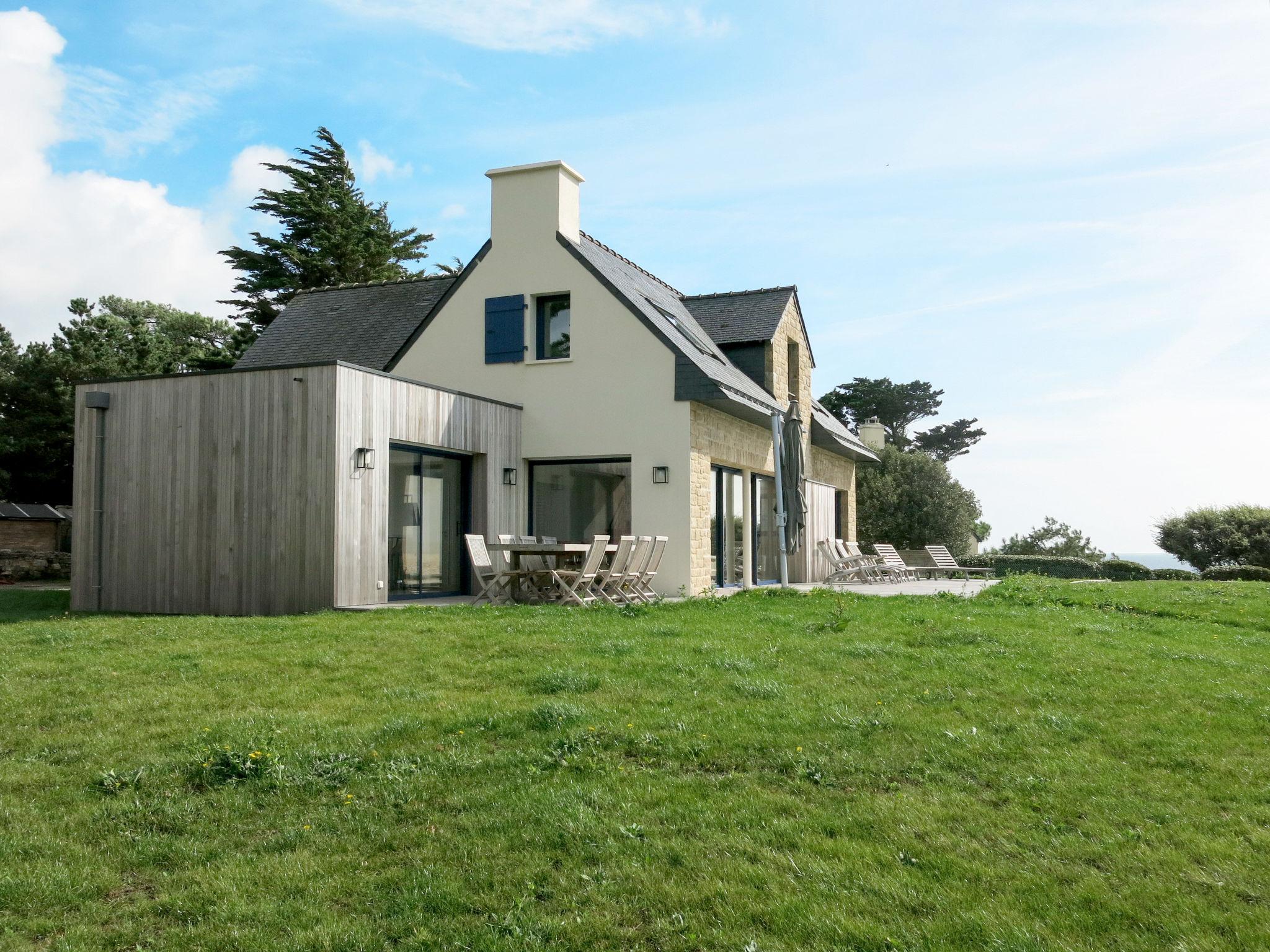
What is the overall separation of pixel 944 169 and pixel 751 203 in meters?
2.46

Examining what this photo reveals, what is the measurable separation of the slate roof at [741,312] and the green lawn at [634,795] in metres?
12.7

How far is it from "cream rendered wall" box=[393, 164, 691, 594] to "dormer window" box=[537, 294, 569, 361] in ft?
0.58

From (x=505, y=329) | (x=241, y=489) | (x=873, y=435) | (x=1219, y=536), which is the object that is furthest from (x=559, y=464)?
(x=1219, y=536)

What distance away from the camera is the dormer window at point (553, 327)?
55.1ft

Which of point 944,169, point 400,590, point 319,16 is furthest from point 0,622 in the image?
point 944,169

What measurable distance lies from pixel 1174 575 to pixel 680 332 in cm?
1639

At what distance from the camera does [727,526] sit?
17719 millimetres

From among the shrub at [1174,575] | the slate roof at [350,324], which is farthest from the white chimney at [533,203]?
the shrub at [1174,575]

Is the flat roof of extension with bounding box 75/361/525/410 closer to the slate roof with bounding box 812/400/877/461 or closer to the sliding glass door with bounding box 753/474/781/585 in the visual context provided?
the sliding glass door with bounding box 753/474/781/585

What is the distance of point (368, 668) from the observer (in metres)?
7.66

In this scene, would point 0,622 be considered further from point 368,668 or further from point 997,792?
point 997,792

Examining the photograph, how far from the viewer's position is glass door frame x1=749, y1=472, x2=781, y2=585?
18.7m

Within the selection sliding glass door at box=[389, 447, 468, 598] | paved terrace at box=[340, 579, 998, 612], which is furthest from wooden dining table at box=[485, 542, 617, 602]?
sliding glass door at box=[389, 447, 468, 598]

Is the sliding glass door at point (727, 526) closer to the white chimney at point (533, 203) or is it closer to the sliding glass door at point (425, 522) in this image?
the sliding glass door at point (425, 522)
